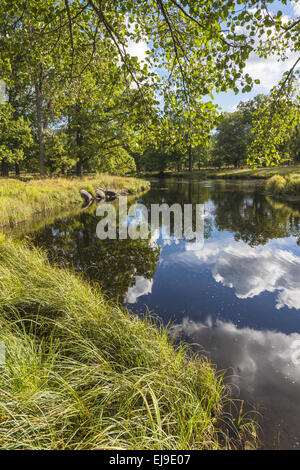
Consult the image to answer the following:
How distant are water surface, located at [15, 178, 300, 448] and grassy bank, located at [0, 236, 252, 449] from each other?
0.68m

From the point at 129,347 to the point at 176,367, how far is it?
0.70 meters

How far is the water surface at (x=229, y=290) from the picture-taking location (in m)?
3.11

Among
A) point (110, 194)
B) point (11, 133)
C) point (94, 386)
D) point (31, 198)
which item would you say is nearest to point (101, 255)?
point (94, 386)

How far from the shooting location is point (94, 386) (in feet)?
7.18

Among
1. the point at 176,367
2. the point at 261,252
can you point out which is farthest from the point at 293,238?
the point at 176,367

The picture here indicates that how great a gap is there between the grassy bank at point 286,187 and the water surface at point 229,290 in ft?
38.1

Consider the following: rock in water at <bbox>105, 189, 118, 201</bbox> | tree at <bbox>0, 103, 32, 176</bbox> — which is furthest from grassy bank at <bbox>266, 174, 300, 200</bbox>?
tree at <bbox>0, 103, 32, 176</bbox>

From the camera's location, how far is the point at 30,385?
2.04 m

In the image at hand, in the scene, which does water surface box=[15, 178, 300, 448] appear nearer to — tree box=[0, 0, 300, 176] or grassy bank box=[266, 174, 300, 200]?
tree box=[0, 0, 300, 176]
